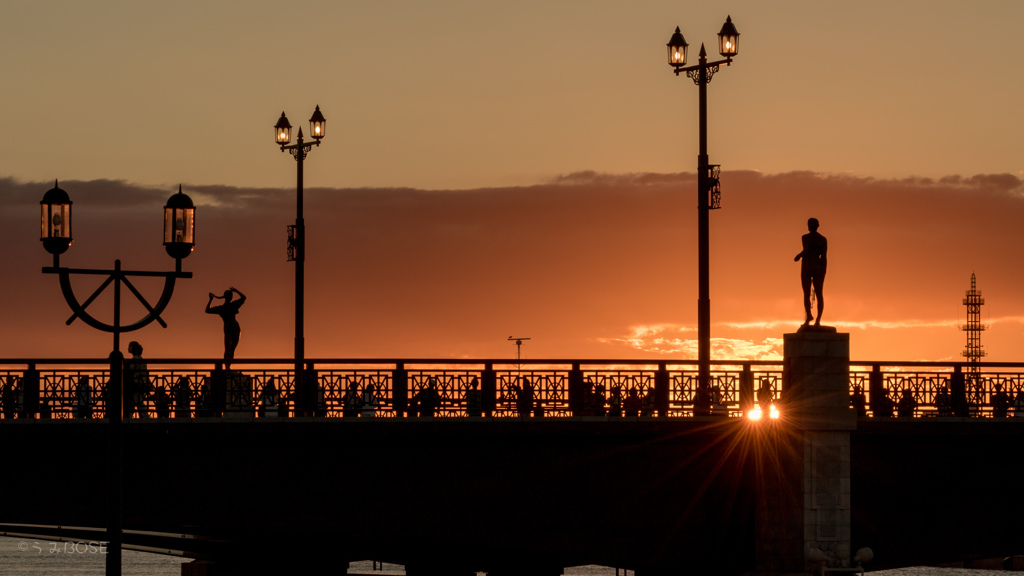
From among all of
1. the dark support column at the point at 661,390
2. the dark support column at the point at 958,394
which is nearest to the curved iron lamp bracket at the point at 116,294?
the dark support column at the point at 661,390

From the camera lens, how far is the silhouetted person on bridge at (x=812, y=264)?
982 inches

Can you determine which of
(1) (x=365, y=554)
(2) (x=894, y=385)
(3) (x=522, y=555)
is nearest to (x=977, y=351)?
(1) (x=365, y=554)

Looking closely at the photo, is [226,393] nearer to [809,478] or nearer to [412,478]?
[412,478]

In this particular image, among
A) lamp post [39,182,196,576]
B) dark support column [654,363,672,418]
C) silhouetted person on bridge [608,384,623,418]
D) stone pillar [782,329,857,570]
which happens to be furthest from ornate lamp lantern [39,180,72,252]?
stone pillar [782,329,857,570]

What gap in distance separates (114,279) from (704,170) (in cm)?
1208

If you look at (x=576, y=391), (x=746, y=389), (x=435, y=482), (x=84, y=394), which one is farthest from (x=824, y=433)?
(x=84, y=394)

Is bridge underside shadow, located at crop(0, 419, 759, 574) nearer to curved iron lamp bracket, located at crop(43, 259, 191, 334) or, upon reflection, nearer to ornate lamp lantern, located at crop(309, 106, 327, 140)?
curved iron lamp bracket, located at crop(43, 259, 191, 334)

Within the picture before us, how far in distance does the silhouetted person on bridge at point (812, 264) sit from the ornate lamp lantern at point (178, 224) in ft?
34.8

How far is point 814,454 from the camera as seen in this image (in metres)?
24.6

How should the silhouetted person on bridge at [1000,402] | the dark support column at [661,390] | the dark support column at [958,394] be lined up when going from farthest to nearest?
A: the silhouetted person on bridge at [1000,402]
the dark support column at [958,394]
the dark support column at [661,390]

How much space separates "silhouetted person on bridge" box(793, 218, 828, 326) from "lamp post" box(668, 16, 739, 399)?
2125 mm

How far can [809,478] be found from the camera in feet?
80.5

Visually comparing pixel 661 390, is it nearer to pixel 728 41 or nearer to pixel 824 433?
pixel 824 433

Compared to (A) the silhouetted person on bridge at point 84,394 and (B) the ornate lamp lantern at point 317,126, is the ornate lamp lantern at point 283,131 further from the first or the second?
(A) the silhouetted person on bridge at point 84,394
